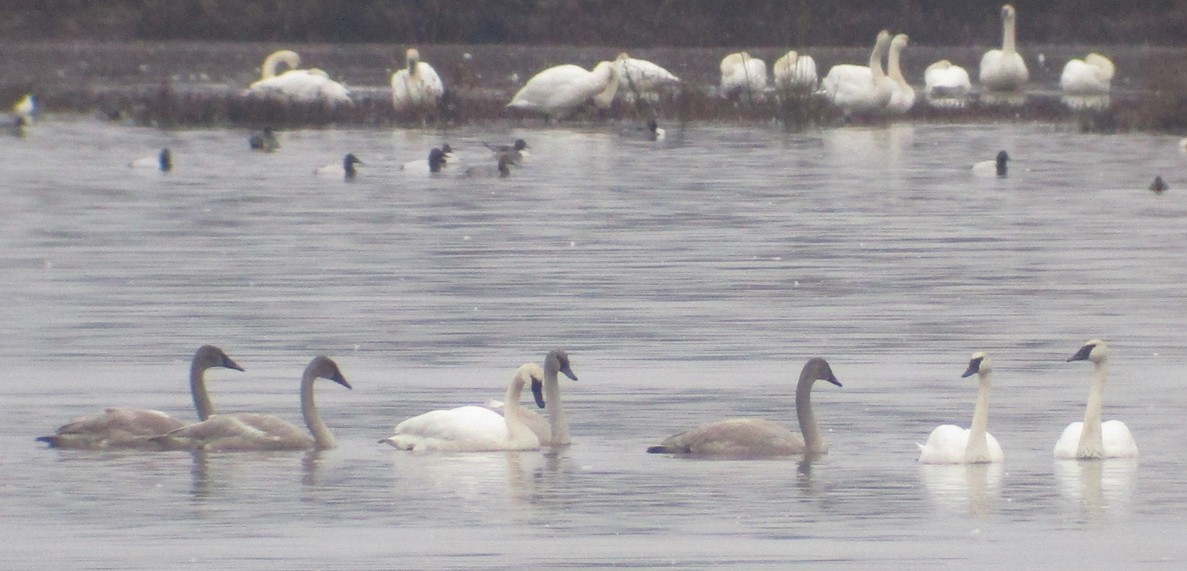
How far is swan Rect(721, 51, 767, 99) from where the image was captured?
129 ft

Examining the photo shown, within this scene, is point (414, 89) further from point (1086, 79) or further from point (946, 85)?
point (1086, 79)

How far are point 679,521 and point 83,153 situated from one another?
23206mm

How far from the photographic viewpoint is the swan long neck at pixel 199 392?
12320 millimetres

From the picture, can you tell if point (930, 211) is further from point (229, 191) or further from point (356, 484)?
point (356, 484)

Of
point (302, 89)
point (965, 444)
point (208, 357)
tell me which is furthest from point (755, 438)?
point (302, 89)

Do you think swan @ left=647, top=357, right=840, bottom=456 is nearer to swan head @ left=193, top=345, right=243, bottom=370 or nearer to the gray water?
the gray water

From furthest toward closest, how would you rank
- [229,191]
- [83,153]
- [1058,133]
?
[1058,133] → [83,153] → [229,191]

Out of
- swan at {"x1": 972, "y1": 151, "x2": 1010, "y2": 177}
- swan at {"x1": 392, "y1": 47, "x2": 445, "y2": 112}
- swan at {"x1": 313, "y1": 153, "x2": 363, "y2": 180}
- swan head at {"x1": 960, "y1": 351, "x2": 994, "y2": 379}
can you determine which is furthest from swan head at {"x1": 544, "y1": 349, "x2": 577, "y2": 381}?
swan at {"x1": 392, "y1": 47, "x2": 445, "y2": 112}

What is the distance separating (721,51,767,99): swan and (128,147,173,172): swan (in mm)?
11027

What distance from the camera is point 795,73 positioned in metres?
37.2

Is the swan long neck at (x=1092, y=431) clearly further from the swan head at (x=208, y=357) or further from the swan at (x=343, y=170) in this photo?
the swan at (x=343, y=170)

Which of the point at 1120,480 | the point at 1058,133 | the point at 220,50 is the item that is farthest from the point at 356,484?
the point at 220,50

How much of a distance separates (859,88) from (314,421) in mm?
27145

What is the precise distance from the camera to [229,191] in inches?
1056
